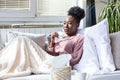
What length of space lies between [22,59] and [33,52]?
0.49 feet

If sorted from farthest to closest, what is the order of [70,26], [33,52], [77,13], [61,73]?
[77,13]
[70,26]
[33,52]
[61,73]

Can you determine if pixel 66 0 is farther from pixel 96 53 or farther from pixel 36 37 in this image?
pixel 96 53

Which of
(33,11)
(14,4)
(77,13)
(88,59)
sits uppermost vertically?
(14,4)

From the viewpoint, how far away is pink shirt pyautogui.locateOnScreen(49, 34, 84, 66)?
2445 millimetres

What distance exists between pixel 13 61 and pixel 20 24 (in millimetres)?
1296

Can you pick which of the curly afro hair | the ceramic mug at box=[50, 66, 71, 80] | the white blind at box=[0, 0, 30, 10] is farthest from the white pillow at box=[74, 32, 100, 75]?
the white blind at box=[0, 0, 30, 10]

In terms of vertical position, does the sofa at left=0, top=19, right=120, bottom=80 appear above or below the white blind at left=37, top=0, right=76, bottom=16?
below

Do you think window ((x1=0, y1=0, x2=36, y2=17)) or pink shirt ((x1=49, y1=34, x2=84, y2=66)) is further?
window ((x1=0, y1=0, x2=36, y2=17))

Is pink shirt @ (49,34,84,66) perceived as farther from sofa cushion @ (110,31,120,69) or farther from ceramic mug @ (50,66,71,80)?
ceramic mug @ (50,66,71,80)

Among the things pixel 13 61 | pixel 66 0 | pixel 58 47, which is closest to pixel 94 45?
pixel 58 47

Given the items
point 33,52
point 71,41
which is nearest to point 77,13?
point 71,41

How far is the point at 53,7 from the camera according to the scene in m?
3.67

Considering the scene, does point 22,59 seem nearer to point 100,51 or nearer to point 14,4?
point 100,51

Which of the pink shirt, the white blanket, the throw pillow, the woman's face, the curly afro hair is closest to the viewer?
the white blanket
